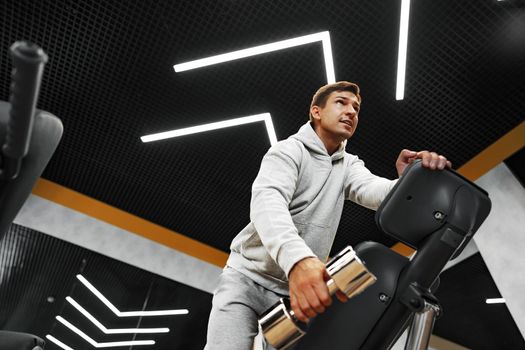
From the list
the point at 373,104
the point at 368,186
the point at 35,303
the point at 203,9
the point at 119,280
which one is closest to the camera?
the point at 368,186

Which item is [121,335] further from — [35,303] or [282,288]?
[282,288]

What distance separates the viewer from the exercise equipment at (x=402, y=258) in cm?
94

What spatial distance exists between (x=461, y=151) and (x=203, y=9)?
8.45 feet

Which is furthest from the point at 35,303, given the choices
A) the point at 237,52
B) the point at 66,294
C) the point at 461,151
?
the point at 461,151

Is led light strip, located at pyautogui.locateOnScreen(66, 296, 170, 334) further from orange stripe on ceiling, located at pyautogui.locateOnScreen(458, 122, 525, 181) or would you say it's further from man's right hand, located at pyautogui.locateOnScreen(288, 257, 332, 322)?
man's right hand, located at pyautogui.locateOnScreen(288, 257, 332, 322)

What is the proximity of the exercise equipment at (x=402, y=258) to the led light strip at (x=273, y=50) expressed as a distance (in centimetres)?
240

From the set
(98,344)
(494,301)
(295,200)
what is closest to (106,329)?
(98,344)

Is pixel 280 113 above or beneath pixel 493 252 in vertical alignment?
above

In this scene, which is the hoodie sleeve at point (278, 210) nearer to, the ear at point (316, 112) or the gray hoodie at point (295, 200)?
the gray hoodie at point (295, 200)

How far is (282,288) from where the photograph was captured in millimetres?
1228

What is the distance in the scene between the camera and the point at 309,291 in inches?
32.9

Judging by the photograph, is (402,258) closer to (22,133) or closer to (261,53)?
(22,133)

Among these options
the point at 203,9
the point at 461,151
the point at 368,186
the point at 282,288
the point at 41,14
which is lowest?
the point at 282,288

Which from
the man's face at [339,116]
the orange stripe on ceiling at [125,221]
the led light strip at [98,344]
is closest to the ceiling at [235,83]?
the orange stripe on ceiling at [125,221]
